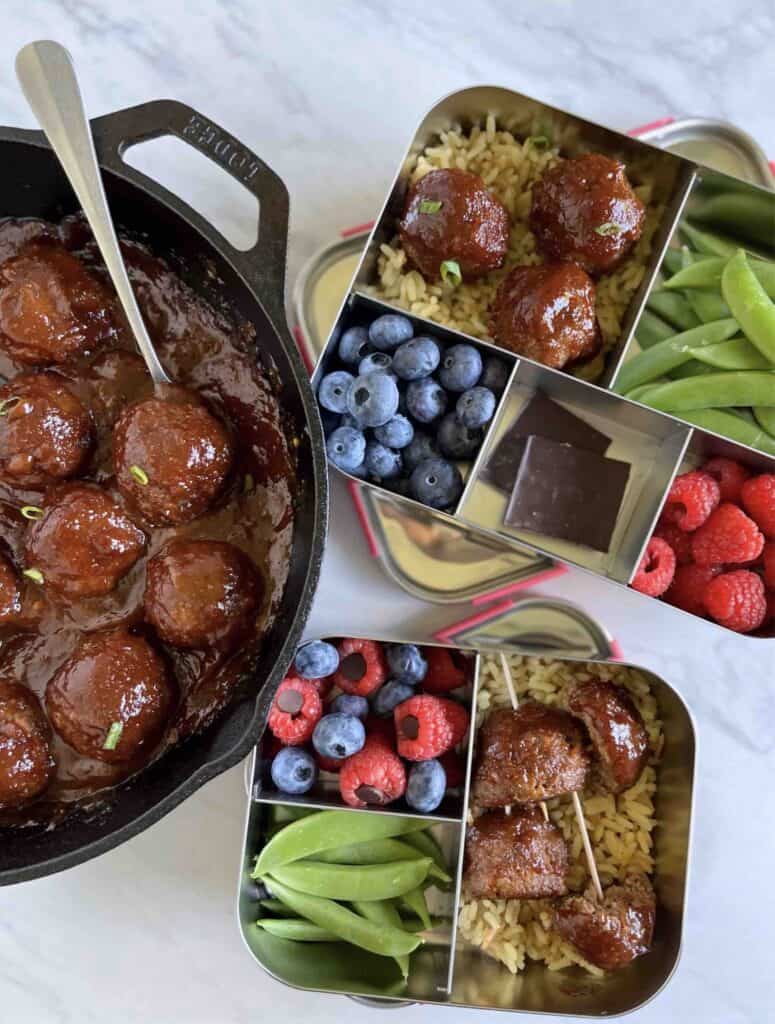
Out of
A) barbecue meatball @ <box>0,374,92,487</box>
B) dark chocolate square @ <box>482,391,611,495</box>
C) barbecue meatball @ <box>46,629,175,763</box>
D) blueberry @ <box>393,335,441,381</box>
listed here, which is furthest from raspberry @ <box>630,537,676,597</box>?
barbecue meatball @ <box>0,374,92,487</box>

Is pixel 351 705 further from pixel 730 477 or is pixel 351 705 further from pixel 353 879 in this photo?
pixel 730 477

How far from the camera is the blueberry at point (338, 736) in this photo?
5.59ft

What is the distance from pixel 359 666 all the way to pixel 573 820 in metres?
0.58

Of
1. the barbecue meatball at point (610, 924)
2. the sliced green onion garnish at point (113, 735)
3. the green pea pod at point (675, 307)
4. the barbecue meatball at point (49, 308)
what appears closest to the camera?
the sliced green onion garnish at point (113, 735)

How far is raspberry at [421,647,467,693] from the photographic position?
180 cm

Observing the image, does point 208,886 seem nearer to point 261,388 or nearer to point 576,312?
point 261,388

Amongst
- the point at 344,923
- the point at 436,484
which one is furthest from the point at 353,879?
the point at 436,484

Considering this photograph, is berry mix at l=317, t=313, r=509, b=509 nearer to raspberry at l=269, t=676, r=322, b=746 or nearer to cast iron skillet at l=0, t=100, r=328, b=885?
cast iron skillet at l=0, t=100, r=328, b=885

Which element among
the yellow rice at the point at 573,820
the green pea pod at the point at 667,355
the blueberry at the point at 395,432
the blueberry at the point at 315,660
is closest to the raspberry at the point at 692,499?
the green pea pod at the point at 667,355

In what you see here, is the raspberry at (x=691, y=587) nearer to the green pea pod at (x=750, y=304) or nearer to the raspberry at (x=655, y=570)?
the raspberry at (x=655, y=570)

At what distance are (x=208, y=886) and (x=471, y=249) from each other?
59.0 inches

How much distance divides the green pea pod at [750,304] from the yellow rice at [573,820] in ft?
2.50

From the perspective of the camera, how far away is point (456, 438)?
1.77m

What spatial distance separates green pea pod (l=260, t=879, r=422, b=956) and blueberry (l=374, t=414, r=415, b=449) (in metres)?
0.94
